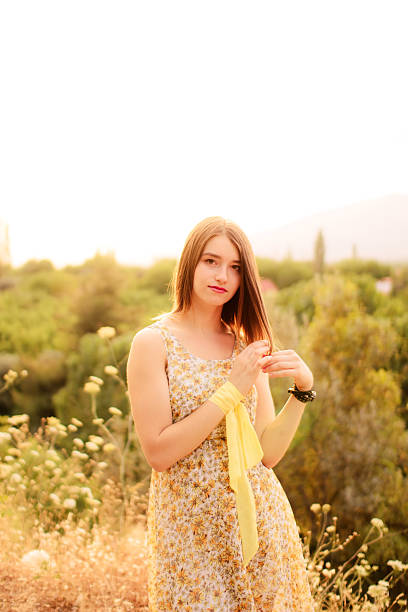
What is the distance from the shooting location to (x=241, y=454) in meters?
1.76

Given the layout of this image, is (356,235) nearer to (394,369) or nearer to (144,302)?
(144,302)

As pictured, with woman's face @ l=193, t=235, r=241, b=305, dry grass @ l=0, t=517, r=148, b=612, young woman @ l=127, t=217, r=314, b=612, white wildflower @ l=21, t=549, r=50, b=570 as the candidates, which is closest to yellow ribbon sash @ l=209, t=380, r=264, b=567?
young woman @ l=127, t=217, r=314, b=612

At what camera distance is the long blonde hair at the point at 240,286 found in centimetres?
185

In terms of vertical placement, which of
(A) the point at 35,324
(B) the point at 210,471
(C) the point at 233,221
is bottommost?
(A) the point at 35,324

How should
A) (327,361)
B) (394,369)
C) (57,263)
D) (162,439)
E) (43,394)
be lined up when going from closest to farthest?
1. (162,439)
2. (327,361)
3. (394,369)
4. (43,394)
5. (57,263)

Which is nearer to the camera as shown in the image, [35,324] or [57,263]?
[35,324]

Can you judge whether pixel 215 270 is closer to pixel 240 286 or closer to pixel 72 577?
pixel 240 286

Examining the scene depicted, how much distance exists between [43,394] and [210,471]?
10.8m

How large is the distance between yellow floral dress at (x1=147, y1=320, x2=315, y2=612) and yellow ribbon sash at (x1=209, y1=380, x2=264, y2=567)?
33 mm

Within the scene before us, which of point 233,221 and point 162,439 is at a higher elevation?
point 233,221

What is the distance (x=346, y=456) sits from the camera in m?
7.75

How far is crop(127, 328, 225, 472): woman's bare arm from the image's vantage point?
5.35 feet

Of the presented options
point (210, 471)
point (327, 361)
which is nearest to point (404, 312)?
point (327, 361)

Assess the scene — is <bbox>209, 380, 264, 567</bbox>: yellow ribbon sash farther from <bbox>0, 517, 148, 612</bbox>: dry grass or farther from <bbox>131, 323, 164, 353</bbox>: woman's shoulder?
<bbox>0, 517, 148, 612</bbox>: dry grass
